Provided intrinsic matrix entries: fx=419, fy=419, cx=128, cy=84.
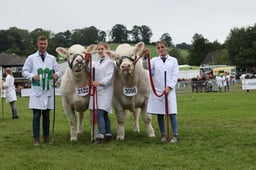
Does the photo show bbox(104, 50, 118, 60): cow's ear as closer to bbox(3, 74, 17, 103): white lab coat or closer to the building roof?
bbox(3, 74, 17, 103): white lab coat

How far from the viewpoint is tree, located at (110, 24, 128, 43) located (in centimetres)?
12889

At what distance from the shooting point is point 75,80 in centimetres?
893

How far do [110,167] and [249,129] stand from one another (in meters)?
5.14

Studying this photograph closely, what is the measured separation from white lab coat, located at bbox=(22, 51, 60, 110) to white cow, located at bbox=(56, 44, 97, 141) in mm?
308

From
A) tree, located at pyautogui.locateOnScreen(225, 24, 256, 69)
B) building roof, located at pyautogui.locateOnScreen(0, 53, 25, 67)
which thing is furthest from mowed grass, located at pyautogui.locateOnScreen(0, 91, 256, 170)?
tree, located at pyautogui.locateOnScreen(225, 24, 256, 69)

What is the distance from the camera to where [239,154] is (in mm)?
7152

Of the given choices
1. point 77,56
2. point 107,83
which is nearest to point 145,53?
point 107,83

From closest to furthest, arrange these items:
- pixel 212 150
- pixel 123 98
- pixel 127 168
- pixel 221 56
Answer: pixel 127 168
pixel 212 150
pixel 123 98
pixel 221 56

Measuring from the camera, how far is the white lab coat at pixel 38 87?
8697 mm

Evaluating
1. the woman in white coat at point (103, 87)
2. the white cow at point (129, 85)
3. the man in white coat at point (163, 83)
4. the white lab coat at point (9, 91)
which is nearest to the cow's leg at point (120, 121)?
the white cow at point (129, 85)

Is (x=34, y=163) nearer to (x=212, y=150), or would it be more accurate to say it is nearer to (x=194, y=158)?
(x=194, y=158)

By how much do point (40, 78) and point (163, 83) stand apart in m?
2.59

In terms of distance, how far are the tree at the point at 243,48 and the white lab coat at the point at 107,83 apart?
7906cm

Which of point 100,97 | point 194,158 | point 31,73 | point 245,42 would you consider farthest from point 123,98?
point 245,42
